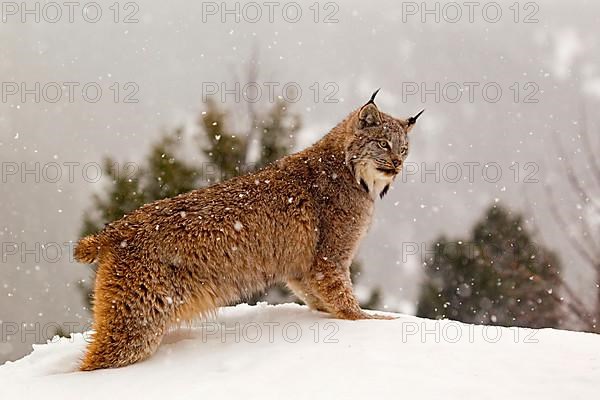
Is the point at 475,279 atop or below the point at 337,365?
below

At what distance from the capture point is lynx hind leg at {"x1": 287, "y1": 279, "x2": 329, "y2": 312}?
702cm

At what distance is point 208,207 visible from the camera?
249 inches

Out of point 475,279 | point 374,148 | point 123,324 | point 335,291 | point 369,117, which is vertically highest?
point 369,117

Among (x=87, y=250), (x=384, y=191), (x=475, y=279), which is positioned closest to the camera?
(x=87, y=250)

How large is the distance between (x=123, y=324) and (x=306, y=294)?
2082 mm

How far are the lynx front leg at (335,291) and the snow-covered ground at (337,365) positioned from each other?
17 centimetres

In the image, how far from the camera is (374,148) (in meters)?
7.09

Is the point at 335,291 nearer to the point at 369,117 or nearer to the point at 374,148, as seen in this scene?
the point at 374,148

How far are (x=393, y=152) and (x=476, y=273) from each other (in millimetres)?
12367

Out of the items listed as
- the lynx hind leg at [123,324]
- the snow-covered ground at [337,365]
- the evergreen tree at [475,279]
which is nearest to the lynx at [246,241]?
the lynx hind leg at [123,324]

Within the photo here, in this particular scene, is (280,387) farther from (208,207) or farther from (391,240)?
(391,240)

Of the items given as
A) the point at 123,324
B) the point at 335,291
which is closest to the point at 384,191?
the point at 335,291

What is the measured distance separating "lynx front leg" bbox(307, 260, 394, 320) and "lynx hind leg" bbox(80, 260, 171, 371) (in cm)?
165

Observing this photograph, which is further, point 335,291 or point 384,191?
point 384,191
